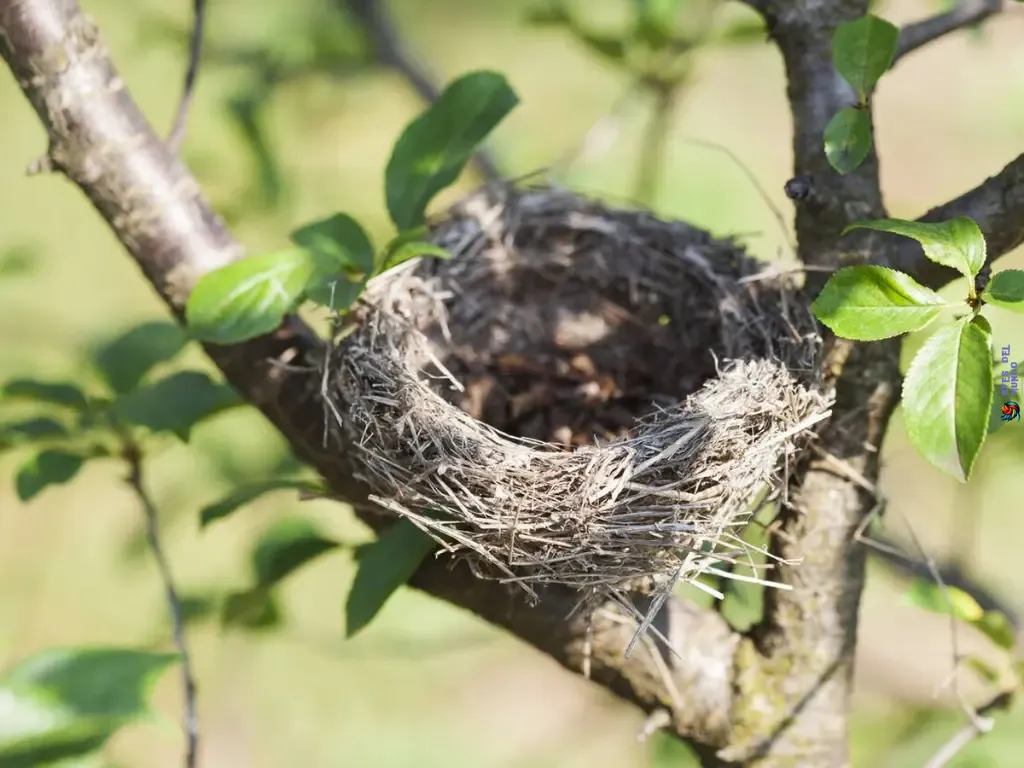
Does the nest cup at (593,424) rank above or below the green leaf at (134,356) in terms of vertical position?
below

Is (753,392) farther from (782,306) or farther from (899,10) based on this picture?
(899,10)

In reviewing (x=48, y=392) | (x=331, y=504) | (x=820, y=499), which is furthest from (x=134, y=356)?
(x=331, y=504)

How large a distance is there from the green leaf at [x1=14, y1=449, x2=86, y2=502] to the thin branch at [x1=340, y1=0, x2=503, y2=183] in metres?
0.81

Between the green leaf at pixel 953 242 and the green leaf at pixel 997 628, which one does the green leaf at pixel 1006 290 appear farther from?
the green leaf at pixel 997 628

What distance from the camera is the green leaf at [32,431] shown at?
1.05 meters

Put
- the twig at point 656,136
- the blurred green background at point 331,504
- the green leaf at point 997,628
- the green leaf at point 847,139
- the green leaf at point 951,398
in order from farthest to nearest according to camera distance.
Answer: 1. the blurred green background at point 331,504
2. the twig at point 656,136
3. the green leaf at point 997,628
4. the green leaf at point 847,139
5. the green leaf at point 951,398

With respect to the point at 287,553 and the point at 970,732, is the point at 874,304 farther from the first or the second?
the point at 287,553

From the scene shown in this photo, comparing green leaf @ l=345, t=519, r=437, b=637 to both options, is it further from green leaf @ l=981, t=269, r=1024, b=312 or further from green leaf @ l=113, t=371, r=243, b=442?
green leaf @ l=981, t=269, r=1024, b=312

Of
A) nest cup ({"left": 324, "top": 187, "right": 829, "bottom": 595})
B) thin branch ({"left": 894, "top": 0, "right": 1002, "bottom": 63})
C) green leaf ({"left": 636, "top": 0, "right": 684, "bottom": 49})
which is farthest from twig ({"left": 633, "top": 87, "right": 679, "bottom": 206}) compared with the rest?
thin branch ({"left": 894, "top": 0, "right": 1002, "bottom": 63})

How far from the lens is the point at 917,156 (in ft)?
10.1

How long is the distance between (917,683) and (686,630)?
1252 mm

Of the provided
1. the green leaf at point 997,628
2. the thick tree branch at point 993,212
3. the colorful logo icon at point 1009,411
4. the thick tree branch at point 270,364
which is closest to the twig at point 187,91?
the thick tree branch at point 270,364

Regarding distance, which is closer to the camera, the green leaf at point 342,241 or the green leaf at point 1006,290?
the green leaf at point 1006,290

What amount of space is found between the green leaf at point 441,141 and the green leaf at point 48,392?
46 centimetres
